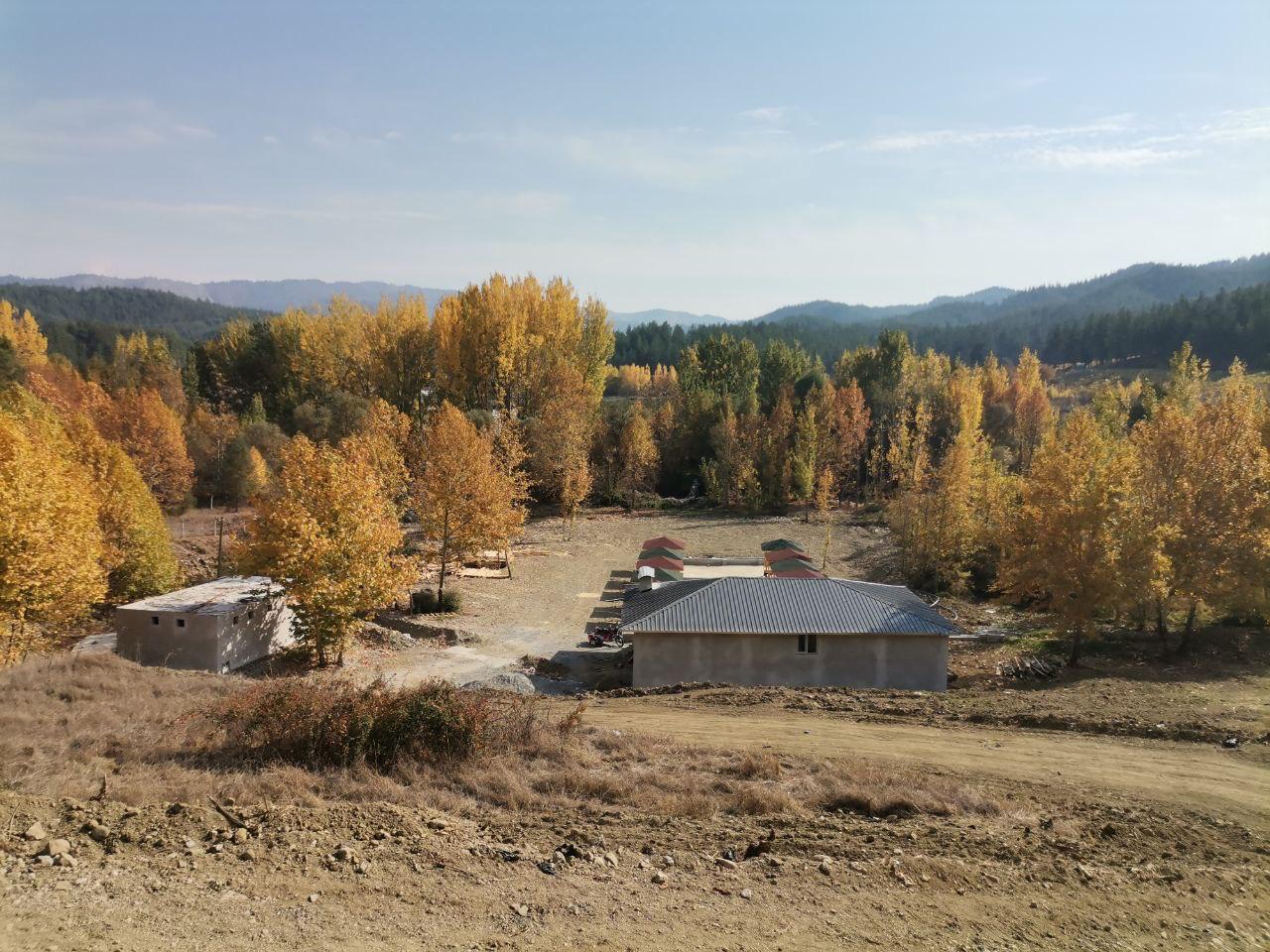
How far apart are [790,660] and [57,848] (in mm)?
18100

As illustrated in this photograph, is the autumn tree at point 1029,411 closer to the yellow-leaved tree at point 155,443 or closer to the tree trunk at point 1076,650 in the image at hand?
the tree trunk at point 1076,650

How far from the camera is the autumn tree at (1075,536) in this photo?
22.3 metres

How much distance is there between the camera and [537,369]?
59.4 meters

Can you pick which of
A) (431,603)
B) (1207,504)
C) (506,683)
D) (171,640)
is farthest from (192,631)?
(1207,504)

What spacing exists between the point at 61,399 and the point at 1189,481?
61136 mm

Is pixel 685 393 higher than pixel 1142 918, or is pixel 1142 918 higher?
pixel 685 393

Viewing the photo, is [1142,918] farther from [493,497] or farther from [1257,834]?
[493,497]

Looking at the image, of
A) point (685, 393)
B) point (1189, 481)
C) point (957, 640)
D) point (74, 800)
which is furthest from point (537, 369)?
point (74, 800)

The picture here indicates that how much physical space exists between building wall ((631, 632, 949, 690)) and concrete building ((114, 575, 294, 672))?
1255 centimetres

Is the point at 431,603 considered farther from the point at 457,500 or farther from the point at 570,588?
the point at 570,588

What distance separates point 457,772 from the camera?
12.4 m

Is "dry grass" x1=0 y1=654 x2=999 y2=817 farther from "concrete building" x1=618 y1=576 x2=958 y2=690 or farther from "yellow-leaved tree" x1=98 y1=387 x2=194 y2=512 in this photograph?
"yellow-leaved tree" x1=98 y1=387 x2=194 y2=512

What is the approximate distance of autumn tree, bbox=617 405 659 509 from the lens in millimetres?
63719

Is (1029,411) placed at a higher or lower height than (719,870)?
higher
